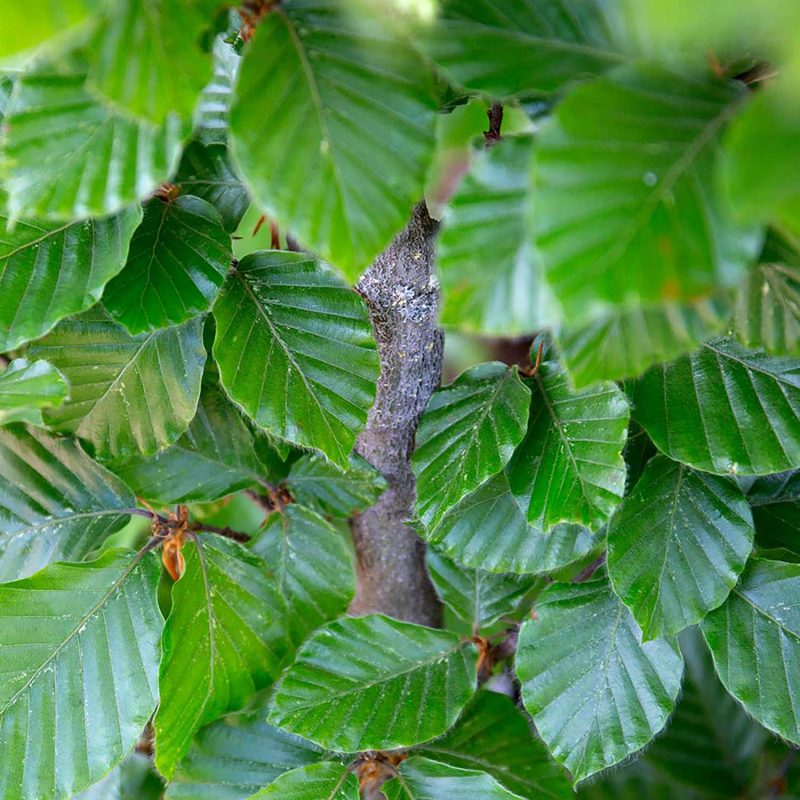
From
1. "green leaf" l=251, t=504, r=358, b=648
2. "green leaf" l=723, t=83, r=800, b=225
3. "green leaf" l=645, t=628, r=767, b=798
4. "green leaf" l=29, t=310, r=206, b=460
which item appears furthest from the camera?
"green leaf" l=645, t=628, r=767, b=798

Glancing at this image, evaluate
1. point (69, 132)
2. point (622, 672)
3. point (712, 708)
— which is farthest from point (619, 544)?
point (712, 708)

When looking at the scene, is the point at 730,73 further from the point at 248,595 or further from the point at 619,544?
the point at 248,595

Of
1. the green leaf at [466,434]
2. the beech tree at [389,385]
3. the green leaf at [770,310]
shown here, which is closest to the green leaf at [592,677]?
the beech tree at [389,385]

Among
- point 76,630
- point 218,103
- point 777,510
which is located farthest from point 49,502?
point 777,510

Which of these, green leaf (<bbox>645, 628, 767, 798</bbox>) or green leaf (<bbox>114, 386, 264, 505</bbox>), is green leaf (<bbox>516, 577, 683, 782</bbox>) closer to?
green leaf (<bbox>114, 386, 264, 505</bbox>)

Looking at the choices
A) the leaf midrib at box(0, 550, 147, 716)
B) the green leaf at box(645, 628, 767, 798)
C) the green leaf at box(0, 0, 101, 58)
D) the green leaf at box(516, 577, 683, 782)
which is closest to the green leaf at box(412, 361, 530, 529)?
the green leaf at box(516, 577, 683, 782)
